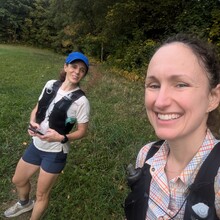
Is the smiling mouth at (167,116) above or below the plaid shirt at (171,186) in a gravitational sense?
above

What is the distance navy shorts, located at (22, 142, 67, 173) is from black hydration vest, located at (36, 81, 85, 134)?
0.83ft

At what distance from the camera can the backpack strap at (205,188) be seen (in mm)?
1224

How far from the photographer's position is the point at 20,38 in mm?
40625

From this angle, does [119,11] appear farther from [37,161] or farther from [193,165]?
[193,165]

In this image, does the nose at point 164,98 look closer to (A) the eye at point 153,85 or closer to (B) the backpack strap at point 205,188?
(A) the eye at point 153,85

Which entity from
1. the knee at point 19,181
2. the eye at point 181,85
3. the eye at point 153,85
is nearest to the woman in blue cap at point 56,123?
the knee at point 19,181

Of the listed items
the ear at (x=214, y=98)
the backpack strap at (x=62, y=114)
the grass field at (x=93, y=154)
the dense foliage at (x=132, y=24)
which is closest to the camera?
the ear at (x=214, y=98)

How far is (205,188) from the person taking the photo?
4.06ft

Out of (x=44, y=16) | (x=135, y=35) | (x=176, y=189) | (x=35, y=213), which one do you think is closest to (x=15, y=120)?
(x=35, y=213)

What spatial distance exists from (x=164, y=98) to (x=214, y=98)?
1.01 ft

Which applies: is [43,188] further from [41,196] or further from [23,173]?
[23,173]

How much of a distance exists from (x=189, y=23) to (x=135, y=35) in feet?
11.1

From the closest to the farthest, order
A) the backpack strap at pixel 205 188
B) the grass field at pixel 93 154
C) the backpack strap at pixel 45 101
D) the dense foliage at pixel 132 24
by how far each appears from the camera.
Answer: the backpack strap at pixel 205 188
the backpack strap at pixel 45 101
the grass field at pixel 93 154
the dense foliage at pixel 132 24

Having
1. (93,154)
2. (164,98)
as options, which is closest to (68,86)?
(164,98)
